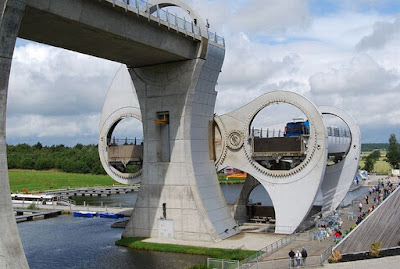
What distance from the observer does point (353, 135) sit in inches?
1868

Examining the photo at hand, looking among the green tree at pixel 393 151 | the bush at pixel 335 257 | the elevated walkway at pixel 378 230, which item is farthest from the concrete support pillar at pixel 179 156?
the green tree at pixel 393 151

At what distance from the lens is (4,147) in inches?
817

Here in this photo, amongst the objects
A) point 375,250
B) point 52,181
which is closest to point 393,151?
point 52,181

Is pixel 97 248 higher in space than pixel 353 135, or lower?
lower

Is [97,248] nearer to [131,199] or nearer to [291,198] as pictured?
[291,198]

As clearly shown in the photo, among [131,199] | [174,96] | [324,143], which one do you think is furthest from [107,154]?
[131,199]

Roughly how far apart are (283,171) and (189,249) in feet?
30.6

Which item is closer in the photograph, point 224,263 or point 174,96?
point 224,263

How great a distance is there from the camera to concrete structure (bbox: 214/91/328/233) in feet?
116

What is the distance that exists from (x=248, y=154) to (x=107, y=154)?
1300 centimetres

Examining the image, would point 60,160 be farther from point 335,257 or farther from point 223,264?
point 335,257

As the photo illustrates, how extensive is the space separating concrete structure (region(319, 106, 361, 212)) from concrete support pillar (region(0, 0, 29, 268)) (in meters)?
32.8

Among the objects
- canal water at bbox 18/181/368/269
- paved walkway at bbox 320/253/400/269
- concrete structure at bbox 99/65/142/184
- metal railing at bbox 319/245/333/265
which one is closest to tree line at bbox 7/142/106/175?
canal water at bbox 18/181/368/269

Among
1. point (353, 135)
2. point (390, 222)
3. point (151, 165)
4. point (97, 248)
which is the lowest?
point (97, 248)
